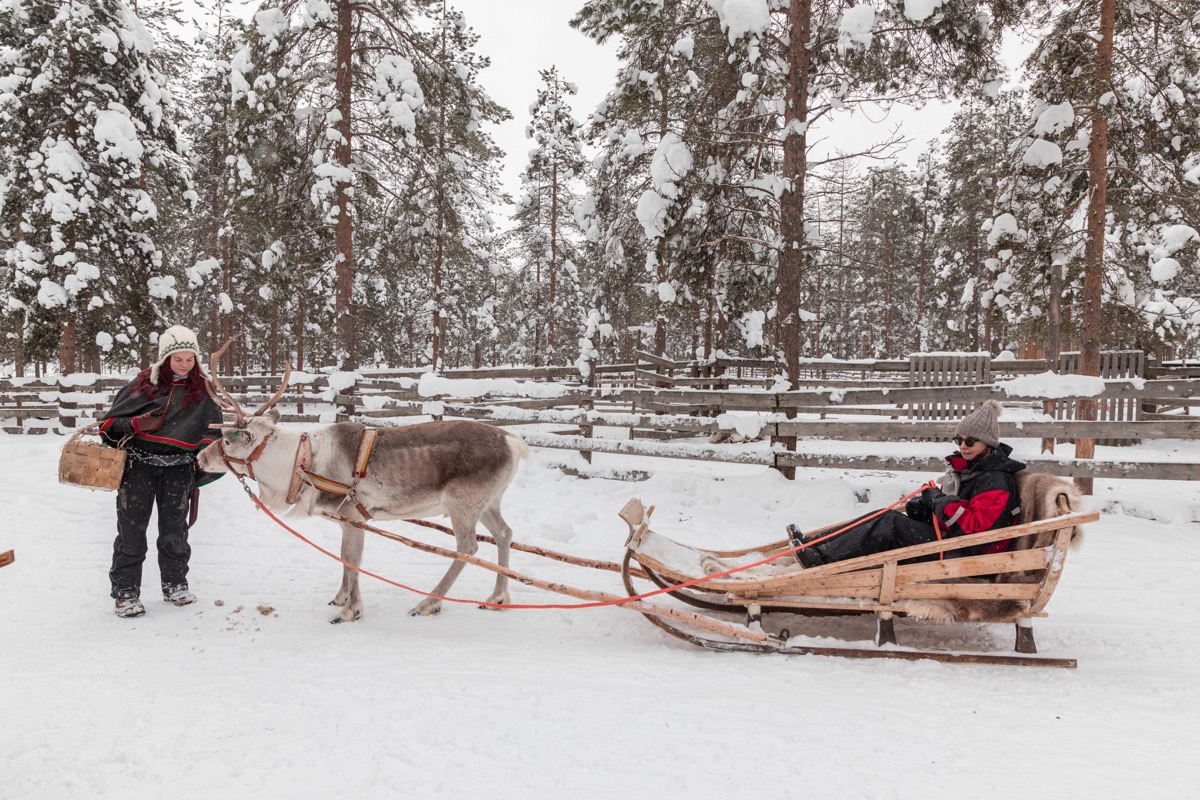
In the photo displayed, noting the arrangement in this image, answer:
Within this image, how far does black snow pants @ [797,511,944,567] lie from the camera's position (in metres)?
4.01

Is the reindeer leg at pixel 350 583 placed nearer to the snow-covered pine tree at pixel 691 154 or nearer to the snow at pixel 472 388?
the snow at pixel 472 388

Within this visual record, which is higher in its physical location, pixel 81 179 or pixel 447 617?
pixel 81 179

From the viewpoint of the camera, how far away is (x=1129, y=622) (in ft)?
14.3

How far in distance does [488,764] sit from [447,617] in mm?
1890

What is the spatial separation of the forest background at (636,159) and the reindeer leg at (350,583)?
619 cm

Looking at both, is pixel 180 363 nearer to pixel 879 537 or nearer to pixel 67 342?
pixel 879 537

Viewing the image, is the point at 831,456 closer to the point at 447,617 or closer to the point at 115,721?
the point at 447,617

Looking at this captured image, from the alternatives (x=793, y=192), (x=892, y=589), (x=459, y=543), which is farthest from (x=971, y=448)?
(x=793, y=192)

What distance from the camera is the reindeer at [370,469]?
4.55 metres

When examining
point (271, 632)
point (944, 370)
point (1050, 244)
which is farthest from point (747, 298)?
point (271, 632)

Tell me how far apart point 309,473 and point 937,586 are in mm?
4190

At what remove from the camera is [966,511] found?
12.9 ft

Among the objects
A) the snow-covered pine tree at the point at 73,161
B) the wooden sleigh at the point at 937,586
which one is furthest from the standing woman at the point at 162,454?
the snow-covered pine tree at the point at 73,161

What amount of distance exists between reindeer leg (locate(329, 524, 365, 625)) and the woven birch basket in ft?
5.07
